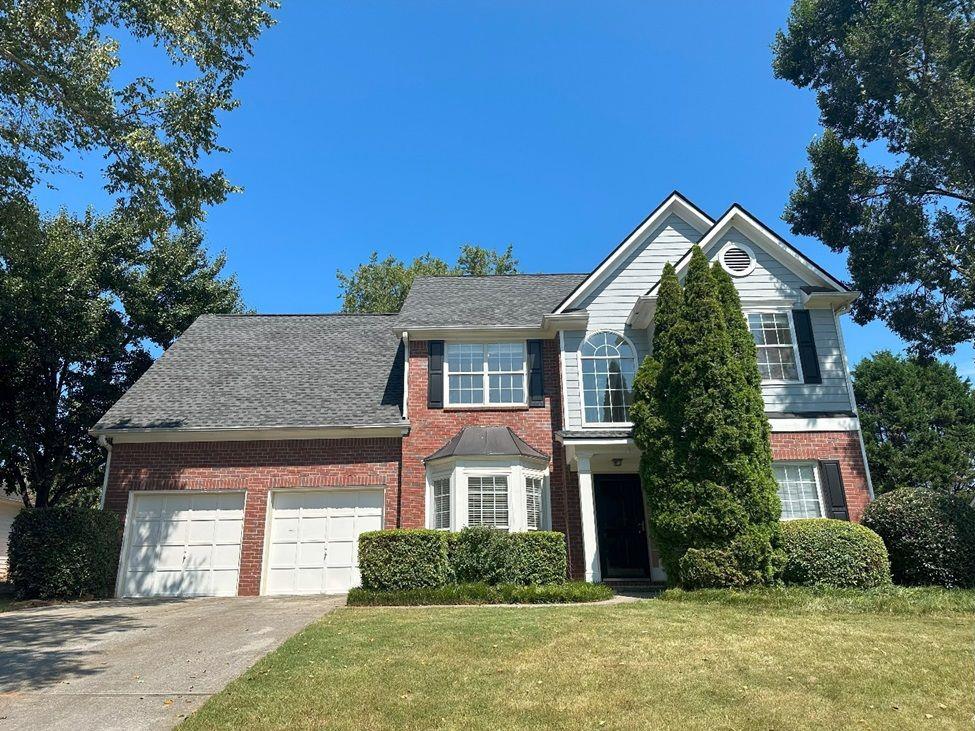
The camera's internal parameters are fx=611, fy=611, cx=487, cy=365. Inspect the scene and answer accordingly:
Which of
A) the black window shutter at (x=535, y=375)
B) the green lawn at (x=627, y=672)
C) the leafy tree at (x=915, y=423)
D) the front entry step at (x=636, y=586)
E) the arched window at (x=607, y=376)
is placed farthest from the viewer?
the leafy tree at (x=915, y=423)

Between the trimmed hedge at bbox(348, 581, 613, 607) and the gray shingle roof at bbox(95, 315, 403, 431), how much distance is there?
4.70 meters

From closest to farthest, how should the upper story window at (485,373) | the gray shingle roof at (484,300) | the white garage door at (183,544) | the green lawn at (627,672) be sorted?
the green lawn at (627,672), the white garage door at (183,544), the upper story window at (485,373), the gray shingle roof at (484,300)

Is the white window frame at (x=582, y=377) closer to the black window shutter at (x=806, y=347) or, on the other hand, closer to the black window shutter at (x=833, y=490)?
the black window shutter at (x=806, y=347)

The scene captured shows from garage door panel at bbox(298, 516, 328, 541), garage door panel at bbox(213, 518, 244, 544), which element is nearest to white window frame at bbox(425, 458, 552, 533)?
garage door panel at bbox(298, 516, 328, 541)

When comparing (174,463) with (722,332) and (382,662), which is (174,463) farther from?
(722,332)

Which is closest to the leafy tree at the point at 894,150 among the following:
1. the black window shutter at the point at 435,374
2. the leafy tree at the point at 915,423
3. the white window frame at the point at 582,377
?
the leafy tree at the point at 915,423

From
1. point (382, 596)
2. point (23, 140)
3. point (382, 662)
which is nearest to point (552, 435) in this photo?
point (382, 596)

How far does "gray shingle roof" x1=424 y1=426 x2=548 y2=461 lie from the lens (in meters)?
13.9

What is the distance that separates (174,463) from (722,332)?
1290 centimetres

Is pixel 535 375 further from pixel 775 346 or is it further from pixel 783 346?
pixel 783 346

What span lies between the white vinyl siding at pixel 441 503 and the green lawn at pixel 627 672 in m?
5.22

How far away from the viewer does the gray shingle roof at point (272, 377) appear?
15.1 meters

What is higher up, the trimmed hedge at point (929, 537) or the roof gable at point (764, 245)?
the roof gable at point (764, 245)

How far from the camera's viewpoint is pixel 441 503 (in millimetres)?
14312
